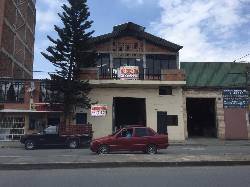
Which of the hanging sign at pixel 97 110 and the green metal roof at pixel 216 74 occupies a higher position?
the green metal roof at pixel 216 74

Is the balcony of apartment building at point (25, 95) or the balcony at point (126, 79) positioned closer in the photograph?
the balcony of apartment building at point (25, 95)

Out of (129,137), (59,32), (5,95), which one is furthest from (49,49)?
(129,137)

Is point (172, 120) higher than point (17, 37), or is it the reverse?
point (17, 37)

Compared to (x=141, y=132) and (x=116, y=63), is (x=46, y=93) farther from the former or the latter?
(x=141, y=132)

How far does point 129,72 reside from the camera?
116 feet

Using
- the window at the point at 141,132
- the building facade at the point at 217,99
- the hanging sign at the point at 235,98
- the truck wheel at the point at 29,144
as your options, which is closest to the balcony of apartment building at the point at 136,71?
the building facade at the point at 217,99

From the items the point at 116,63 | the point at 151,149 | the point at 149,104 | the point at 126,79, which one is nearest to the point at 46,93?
the point at 116,63

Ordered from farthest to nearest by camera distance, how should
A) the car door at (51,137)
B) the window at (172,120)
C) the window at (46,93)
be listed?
the window at (172,120), the window at (46,93), the car door at (51,137)

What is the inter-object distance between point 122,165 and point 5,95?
80.5ft

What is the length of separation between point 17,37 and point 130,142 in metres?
33.5

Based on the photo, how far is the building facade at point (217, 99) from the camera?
3759 cm

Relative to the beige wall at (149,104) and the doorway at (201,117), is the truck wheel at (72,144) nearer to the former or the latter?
the beige wall at (149,104)

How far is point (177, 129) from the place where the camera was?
36656mm

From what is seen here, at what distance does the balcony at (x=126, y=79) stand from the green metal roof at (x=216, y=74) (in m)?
3.26
